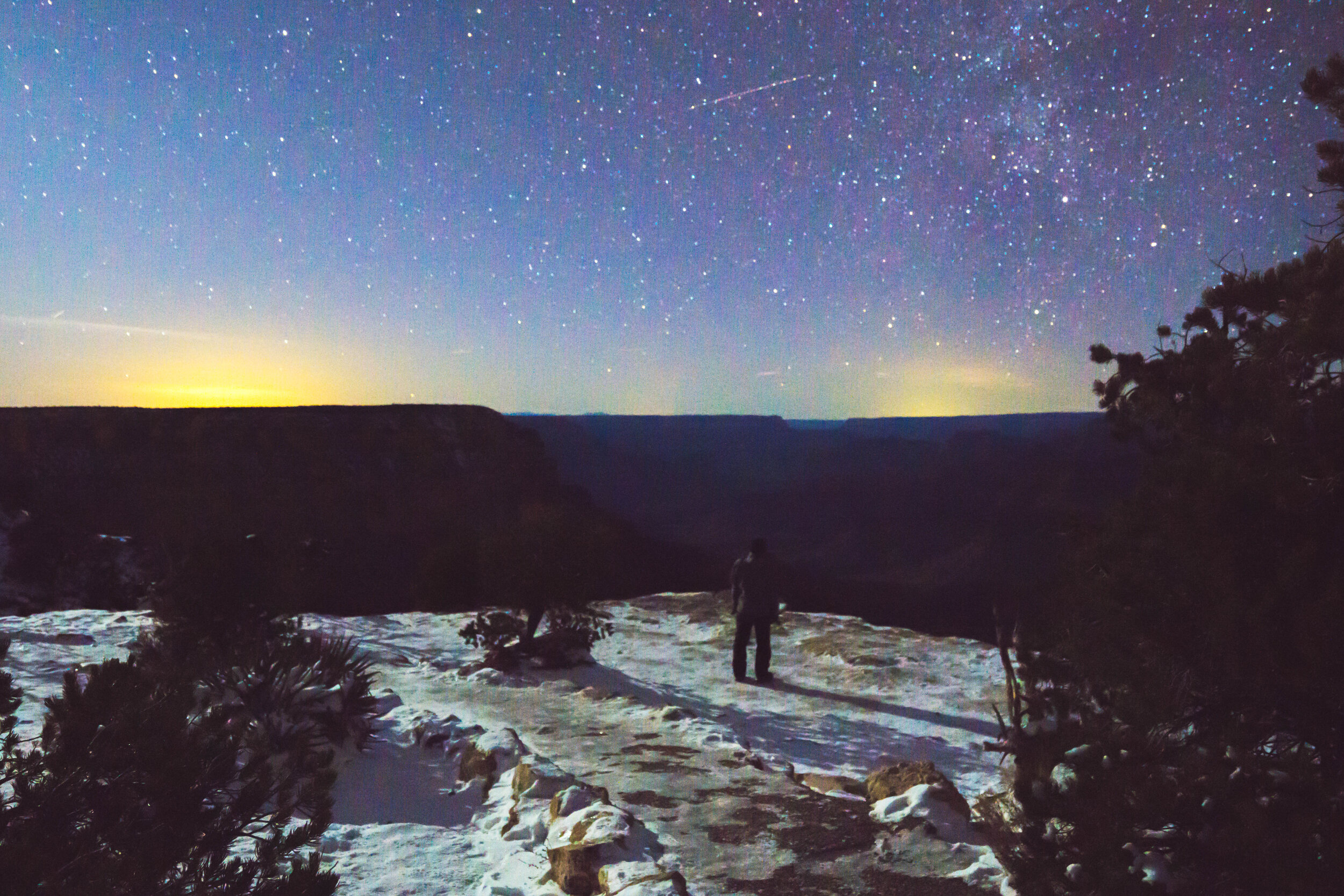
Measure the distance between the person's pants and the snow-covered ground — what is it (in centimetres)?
23

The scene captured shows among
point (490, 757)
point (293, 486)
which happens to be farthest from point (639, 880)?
point (293, 486)

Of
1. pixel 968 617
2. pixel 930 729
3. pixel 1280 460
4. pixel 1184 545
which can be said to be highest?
pixel 1280 460

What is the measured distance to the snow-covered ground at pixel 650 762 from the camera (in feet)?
12.8

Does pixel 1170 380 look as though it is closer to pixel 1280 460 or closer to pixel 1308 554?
pixel 1280 460

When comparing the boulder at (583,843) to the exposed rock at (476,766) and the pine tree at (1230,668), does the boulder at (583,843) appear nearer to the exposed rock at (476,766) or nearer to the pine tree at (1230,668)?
the exposed rock at (476,766)

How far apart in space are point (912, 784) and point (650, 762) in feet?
6.24

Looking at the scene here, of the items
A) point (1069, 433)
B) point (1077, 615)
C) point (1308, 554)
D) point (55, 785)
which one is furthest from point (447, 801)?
point (1069, 433)

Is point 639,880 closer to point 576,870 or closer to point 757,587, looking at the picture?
point 576,870

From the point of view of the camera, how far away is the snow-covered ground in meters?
3.89

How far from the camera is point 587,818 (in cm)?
416

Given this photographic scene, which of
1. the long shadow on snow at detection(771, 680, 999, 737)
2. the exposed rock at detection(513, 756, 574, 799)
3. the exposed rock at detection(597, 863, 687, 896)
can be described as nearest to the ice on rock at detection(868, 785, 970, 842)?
the exposed rock at detection(597, 863, 687, 896)

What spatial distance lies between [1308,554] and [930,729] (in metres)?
5.54

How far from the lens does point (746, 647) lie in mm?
9477

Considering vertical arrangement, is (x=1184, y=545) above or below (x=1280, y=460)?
below
